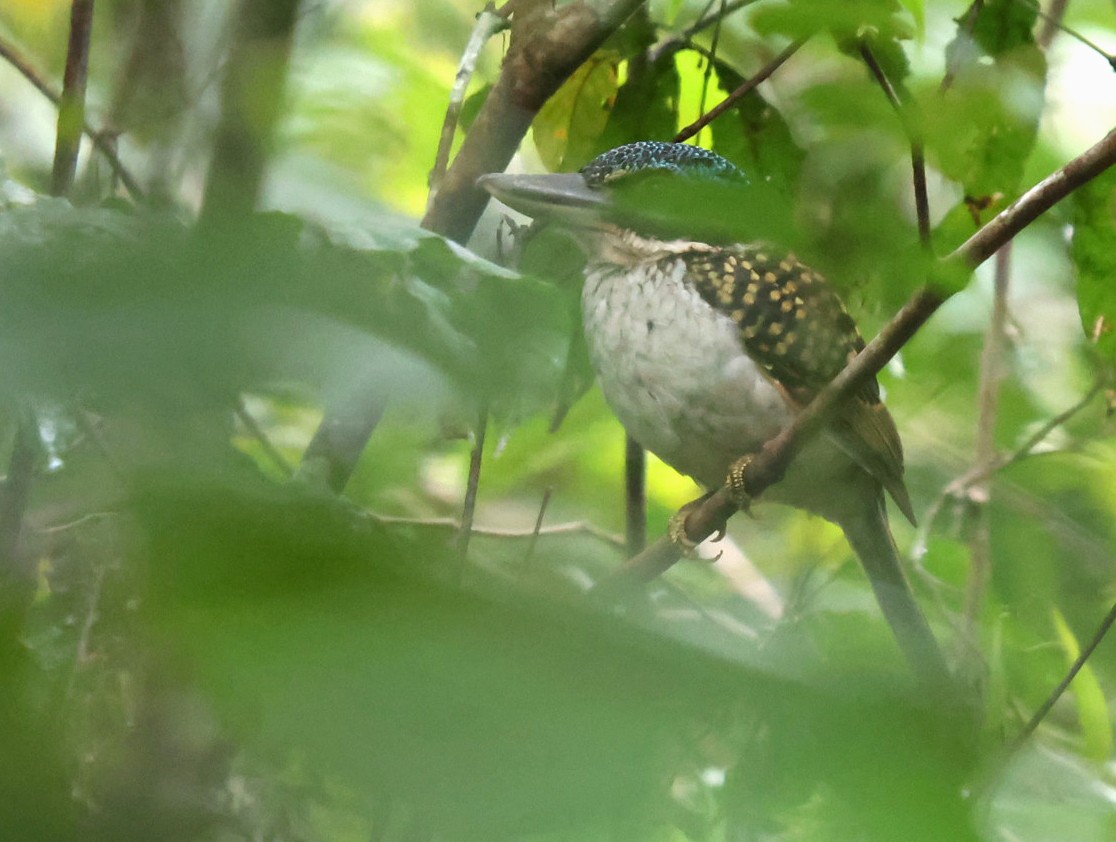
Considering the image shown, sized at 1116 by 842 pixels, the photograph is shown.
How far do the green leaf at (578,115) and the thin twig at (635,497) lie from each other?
1.64 feet

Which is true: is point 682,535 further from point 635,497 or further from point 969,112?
point 969,112

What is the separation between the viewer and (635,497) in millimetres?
2338

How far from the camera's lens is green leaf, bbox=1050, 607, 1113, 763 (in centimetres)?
170

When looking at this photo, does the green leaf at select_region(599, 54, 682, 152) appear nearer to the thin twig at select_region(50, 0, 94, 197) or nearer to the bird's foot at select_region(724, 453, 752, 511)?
the bird's foot at select_region(724, 453, 752, 511)

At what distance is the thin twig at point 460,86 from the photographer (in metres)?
1.77

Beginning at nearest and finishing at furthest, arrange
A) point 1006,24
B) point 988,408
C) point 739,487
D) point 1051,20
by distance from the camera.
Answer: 1. point 1051,20
2. point 1006,24
3. point 739,487
4. point 988,408

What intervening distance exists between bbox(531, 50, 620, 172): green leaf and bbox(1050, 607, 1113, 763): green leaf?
1.02 metres

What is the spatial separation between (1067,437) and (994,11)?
5.38ft

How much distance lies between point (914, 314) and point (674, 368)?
118 cm

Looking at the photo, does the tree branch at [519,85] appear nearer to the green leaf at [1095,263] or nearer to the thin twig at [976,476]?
the green leaf at [1095,263]

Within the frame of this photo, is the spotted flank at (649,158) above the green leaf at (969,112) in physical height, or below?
below

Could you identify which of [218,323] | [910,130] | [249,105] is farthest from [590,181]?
[218,323]

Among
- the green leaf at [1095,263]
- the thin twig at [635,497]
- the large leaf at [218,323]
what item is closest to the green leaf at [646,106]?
the thin twig at [635,497]

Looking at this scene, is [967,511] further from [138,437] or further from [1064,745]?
[138,437]
